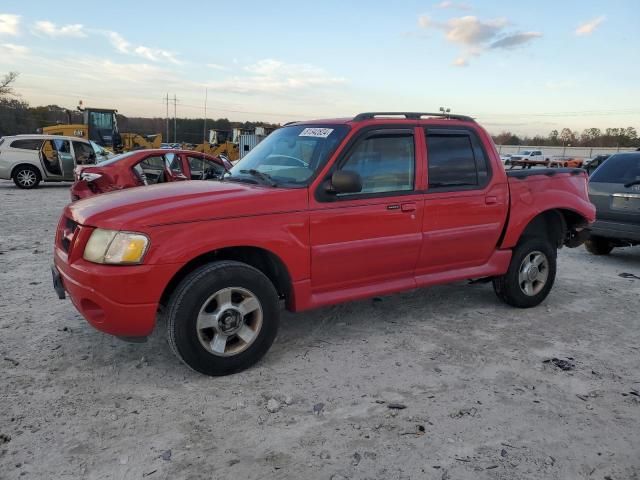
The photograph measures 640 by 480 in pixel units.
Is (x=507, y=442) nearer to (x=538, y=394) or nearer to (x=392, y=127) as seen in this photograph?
(x=538, y=394)

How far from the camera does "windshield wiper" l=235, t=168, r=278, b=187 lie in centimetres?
408

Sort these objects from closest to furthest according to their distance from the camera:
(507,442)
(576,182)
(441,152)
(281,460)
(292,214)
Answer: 1. (281,460)
2. (507,442)
3. (292,214)
4. (441,152)
5. (576,182)

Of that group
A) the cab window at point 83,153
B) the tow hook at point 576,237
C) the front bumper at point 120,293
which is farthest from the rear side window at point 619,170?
the cab window at point 83,153

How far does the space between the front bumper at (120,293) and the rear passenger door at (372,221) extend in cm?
121

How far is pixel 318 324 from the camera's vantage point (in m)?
4.73

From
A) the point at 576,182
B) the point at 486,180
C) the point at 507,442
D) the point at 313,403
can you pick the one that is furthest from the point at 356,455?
the point at 576,182

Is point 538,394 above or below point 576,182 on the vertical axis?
below

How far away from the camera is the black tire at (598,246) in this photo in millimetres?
8156

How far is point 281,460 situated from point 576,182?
443 cm

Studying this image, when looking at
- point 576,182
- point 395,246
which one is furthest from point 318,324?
point 576,182

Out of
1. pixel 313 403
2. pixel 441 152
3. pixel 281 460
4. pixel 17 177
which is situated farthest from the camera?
pixel 17 177

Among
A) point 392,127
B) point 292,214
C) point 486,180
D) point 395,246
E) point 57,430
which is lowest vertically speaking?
point 57,430

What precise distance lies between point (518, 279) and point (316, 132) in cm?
261

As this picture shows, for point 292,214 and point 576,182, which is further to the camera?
point 576,182
